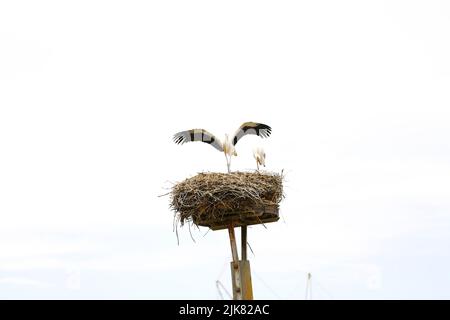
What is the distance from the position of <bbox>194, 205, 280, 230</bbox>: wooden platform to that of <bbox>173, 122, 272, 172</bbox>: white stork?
1.05 metres

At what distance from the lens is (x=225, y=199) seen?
10172mm

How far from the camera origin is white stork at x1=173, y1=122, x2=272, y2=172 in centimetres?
1120

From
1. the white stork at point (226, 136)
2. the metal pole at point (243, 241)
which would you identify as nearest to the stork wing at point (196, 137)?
the white stork at point (226, 136)

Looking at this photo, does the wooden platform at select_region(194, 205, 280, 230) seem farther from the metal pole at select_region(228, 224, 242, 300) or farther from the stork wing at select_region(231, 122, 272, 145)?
the stork wing at select_region(231, 122, 272, 145)

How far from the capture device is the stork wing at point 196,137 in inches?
440

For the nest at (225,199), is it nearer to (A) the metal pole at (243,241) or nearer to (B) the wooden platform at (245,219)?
(B) the wooden platform at (245,219)

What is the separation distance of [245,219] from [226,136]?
5.08 feet

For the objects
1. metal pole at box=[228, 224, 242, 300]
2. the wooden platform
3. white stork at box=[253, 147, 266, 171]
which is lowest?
metal pole at box=[228, 224, 242, 300]

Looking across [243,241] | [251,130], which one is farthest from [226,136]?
[243,241]

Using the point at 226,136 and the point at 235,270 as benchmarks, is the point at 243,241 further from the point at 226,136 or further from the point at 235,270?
the point at 226,136

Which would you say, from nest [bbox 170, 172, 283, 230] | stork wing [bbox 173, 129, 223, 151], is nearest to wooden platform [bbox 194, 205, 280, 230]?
nest [bbox 170, 172, 283, 230]
